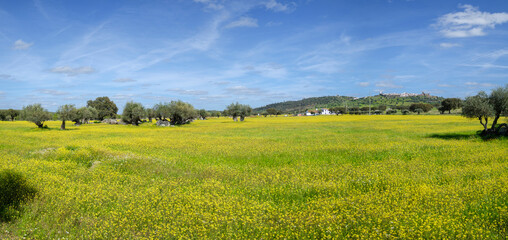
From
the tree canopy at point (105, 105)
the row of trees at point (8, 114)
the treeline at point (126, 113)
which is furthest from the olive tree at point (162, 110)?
the row of trees at point (8, 114)

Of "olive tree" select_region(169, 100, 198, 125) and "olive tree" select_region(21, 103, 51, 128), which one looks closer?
"olive tree" select_region(21, 103, 51, 128)

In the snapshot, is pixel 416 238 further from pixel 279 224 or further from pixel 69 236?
pixel 69 236

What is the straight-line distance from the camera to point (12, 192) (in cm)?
962

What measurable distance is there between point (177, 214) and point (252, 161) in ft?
29.4

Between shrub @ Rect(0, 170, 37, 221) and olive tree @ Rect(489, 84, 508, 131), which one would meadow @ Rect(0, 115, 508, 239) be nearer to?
shrub @ Rect(0, 170, 37, 221)

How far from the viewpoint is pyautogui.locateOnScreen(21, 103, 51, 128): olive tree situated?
159 feet

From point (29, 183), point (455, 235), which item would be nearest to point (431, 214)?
point (455, 235)

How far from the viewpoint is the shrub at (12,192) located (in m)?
8.66

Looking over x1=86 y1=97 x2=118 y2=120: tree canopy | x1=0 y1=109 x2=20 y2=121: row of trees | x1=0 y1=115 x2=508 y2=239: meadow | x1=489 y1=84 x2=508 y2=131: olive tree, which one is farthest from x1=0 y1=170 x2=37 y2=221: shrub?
x1=0 y1=109 x2=20 y2=121: row of trees

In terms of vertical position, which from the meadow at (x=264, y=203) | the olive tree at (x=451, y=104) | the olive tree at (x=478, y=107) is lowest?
the meadow at (x=264, y=203)

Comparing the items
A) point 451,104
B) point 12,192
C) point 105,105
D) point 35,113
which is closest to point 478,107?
point 12,192

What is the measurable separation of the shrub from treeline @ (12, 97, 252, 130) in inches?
1890

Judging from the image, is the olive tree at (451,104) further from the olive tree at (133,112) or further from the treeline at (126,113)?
the olive tree at (133,112)

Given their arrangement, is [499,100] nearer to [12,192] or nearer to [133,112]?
[12,192]
